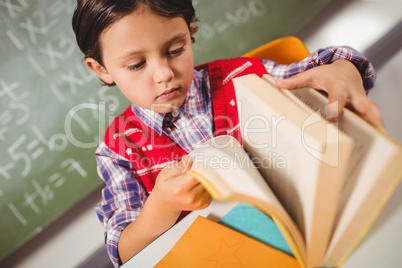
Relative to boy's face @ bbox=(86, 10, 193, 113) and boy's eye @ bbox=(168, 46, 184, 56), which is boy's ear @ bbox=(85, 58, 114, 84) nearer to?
boy's face @ bbox=(86, 10, 193, 113)

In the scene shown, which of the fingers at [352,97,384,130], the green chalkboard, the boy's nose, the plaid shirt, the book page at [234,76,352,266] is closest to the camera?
the book page at [234,76,352,266]

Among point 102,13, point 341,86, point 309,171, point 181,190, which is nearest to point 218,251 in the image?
point 181,190

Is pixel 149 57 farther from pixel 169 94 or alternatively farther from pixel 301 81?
pixel 301 81

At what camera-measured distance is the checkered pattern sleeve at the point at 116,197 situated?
0.54 metres

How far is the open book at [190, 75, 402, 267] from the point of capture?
0.23m

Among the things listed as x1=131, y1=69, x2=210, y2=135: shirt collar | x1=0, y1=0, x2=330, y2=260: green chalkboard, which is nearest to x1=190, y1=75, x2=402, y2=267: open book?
x1=131, y1=69, x2=210, y2=135: shirt collar

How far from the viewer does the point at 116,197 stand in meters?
0.59

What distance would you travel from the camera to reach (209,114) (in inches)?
26.0

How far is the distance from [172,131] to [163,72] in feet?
0.70

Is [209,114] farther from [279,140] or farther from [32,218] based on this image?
[32,218]

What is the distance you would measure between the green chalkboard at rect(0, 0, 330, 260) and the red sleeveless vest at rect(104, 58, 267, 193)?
0.24 meters

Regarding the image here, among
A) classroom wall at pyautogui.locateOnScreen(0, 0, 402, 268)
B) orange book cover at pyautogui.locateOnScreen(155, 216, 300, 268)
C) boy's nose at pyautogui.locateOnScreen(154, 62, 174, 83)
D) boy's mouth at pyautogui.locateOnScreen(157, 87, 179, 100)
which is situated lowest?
classroom wall at pyautogui.locateOnScreen(0, 0, 402, 268)

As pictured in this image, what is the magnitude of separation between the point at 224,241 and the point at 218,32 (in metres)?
0.80

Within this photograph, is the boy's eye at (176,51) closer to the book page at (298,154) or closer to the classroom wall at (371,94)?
the book page at (298,154)
